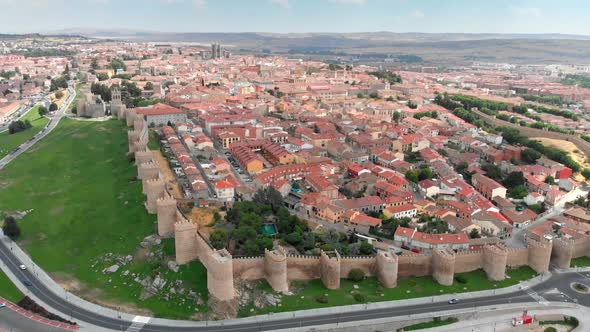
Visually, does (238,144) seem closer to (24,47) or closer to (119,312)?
(119,312)

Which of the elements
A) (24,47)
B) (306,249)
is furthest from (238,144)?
(24,47)

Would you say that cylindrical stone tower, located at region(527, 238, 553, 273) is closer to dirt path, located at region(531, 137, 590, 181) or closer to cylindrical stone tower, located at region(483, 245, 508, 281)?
cylindrical stone tower, located at region(483, 245, 508, 281)

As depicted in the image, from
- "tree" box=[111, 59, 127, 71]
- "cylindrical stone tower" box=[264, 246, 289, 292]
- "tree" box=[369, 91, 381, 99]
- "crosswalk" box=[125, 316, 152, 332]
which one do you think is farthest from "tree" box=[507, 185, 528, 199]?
"tree" box=[111, 59, 127, 71]

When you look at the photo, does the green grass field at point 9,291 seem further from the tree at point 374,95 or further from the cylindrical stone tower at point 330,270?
the tree at point 374,95

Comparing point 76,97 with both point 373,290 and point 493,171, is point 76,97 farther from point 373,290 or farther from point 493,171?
point 373,290

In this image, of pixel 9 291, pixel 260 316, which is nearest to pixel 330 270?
pixel 260 316
